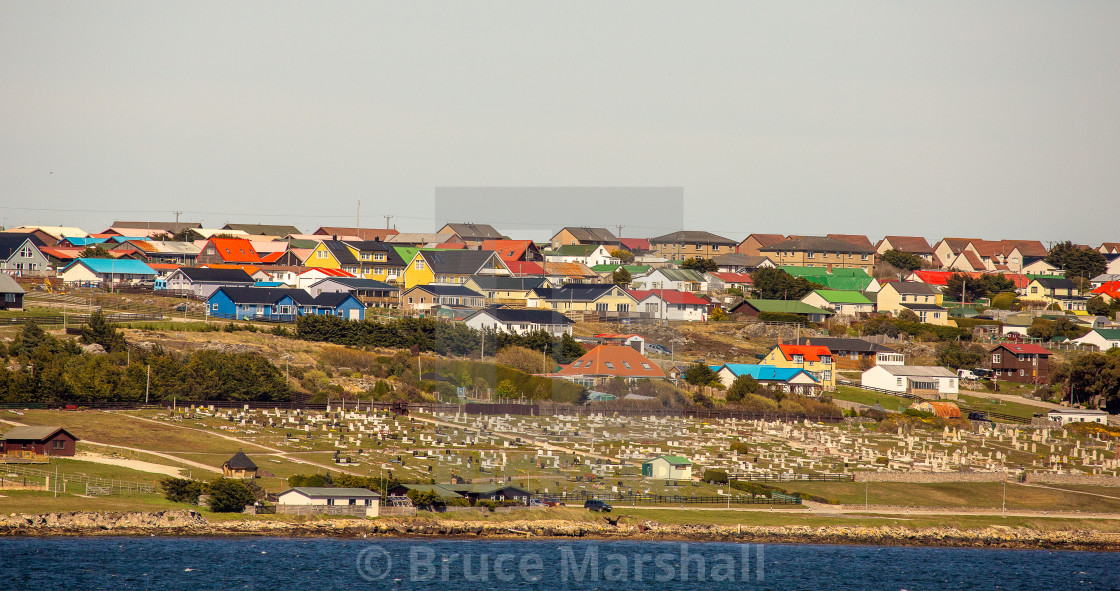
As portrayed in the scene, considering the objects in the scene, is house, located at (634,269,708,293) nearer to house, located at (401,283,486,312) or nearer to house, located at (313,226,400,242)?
house, located at (401,283,486,312)

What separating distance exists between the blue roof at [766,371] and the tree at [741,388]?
1.34m

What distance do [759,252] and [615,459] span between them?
2220 inches

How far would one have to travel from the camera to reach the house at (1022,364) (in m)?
60.8

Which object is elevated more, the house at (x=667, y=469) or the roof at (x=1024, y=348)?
the roof at (x=1024, y=348)

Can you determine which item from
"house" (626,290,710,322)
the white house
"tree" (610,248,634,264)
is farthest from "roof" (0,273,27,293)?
"tree" (610,248,634,264)

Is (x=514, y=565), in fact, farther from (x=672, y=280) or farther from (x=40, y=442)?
(x=672, y=280)

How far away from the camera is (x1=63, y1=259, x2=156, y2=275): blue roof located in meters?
68.0

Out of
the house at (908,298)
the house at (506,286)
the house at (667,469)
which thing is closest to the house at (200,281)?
the house at (506,286)

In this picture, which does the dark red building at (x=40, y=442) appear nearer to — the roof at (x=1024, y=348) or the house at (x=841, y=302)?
the roof at (x=1024, y=348)

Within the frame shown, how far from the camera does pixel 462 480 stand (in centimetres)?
3559

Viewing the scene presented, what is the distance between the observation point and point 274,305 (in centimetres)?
6022

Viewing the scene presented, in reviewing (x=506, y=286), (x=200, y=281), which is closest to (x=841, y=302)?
(x=506, y=286)

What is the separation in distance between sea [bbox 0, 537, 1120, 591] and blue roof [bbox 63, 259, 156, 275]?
3836 centimetres

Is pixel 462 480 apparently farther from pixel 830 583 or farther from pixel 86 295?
pixel 86 295
